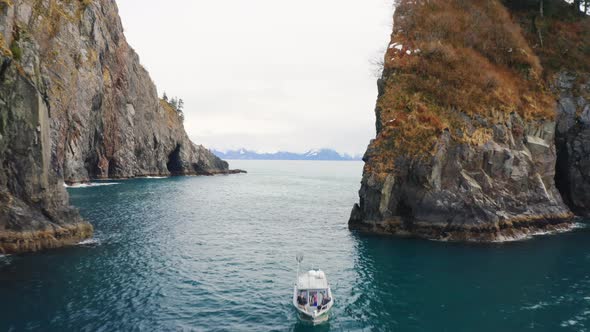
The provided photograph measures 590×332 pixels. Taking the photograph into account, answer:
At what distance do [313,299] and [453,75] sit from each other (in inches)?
1828

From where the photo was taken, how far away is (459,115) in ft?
183

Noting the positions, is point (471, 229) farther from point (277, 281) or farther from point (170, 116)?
point (170, 116)

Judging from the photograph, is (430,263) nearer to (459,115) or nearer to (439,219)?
(439,219)

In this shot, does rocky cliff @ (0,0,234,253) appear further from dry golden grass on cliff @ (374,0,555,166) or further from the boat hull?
dry golden grass on cliff @ (374,0,555,166)

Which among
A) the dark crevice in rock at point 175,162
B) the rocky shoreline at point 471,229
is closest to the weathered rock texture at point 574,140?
the rocky shoreline at point 471,229

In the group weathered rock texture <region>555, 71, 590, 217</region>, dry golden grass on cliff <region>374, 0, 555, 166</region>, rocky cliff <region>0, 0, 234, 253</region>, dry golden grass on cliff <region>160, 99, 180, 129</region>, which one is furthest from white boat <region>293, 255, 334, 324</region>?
dry golden grass on cliff <region>160, 99, 180, 129</region>

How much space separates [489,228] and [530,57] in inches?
1441

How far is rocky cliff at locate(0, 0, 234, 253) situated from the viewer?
4200 centimetres

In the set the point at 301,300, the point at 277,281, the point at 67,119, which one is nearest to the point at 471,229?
the point at 277,281

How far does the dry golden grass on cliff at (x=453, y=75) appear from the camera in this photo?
55250mm

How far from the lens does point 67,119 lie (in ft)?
320

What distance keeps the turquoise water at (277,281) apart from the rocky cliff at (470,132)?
4.53 m

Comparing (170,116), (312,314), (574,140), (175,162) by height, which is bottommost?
(312,314)

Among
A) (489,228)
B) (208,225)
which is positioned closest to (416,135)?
(489,228)
